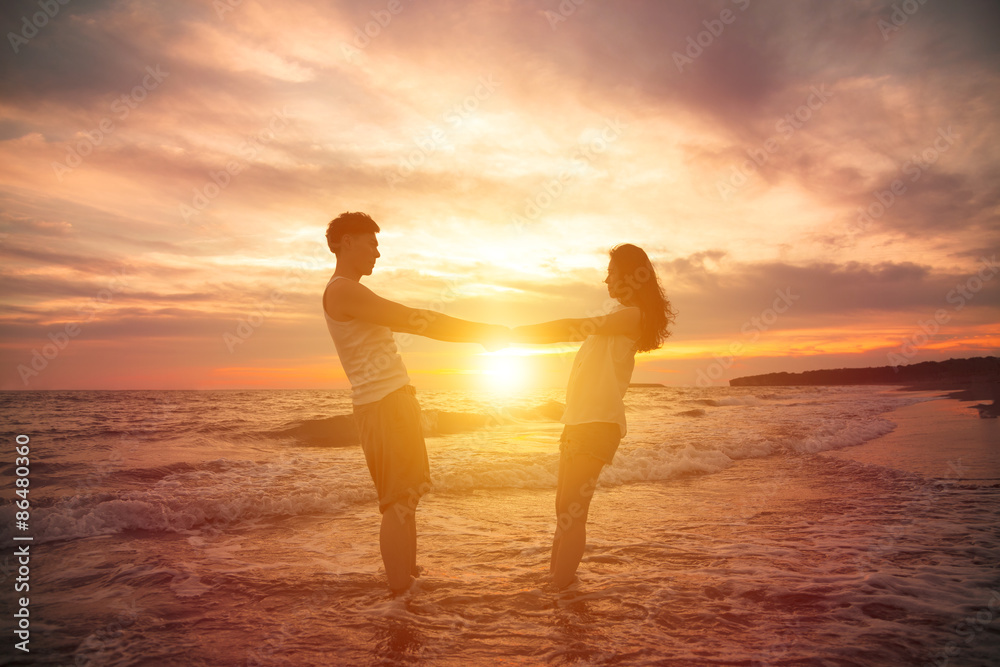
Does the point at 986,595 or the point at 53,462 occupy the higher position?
the point at 986,595

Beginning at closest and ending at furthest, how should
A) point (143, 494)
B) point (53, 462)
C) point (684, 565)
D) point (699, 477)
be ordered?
1. point (684, 565)
2. point (143, 494)
3. point (699, 477)
4. point (53, 462)

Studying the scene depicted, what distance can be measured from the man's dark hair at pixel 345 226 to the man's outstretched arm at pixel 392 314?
16.1 inches

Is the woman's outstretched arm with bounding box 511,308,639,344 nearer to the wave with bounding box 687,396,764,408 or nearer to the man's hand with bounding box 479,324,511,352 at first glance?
the man's hand with bounding box 479,324,511,352

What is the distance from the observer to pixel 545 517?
7.32m

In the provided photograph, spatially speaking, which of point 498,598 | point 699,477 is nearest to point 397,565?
point 498,598

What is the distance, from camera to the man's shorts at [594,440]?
14.0ft

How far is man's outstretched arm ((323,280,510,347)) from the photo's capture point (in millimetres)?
3949

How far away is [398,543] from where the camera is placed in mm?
4262

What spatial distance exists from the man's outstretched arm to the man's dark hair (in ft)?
1.34

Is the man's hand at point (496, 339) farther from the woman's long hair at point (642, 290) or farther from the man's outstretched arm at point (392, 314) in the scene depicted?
the woman's long hair at point (642, 290)

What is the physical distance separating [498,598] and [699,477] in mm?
7499

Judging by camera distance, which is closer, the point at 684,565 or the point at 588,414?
the point at 588,414

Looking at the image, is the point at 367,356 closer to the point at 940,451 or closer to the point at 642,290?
the point at 642,290

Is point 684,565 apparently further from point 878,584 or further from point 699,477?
point 699,477
